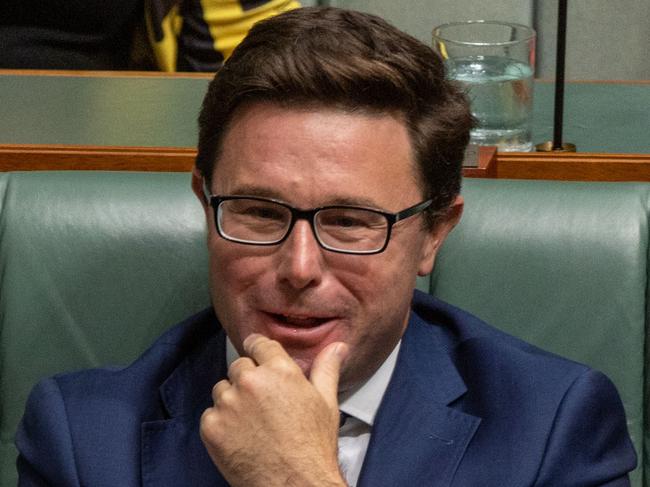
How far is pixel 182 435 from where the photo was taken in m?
1.18

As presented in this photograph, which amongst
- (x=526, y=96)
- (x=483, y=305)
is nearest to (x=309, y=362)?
(x=483, y=305)

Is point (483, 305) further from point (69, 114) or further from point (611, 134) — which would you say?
point (69, 114)

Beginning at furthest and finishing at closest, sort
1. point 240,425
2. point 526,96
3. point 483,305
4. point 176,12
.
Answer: point 176,12 → point 526,96 → point 483,305 → point 240,425

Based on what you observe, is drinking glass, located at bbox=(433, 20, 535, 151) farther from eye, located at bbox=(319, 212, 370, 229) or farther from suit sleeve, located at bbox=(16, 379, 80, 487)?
suit sleeve, located at bbox=(16, 379, 80, 487)

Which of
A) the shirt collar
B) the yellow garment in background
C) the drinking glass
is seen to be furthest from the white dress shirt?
the yellow garment in background

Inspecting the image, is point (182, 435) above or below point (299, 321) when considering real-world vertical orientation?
below

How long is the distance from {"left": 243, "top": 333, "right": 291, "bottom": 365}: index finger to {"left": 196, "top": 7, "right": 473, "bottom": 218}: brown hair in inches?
7.1

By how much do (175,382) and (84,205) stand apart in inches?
10.2

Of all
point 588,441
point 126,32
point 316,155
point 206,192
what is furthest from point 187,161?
point 126,32

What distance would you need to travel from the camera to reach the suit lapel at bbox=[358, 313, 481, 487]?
3.80 feet

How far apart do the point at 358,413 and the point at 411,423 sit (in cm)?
6

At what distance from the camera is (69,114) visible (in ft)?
5.73

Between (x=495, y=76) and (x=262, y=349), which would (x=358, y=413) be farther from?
(x=495, y=76)

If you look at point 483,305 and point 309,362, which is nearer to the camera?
point 309,362
